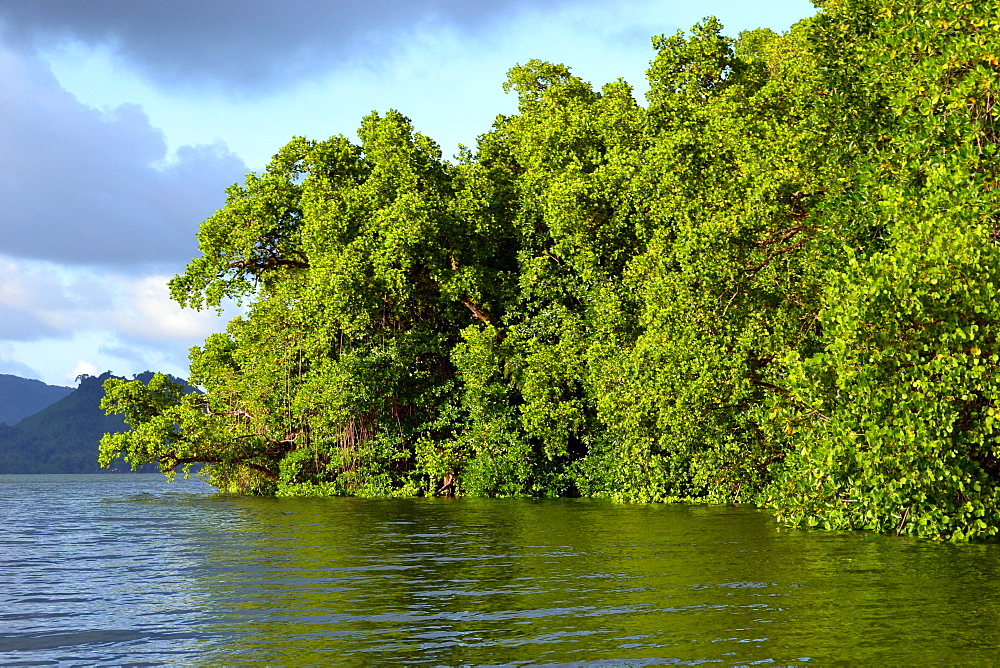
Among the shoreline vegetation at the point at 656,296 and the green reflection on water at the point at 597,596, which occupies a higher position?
the shoreline vegetation at the point at 656,296

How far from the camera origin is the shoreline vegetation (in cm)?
2005

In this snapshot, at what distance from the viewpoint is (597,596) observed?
1402 centimetres

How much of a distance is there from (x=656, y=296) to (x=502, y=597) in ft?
63.8

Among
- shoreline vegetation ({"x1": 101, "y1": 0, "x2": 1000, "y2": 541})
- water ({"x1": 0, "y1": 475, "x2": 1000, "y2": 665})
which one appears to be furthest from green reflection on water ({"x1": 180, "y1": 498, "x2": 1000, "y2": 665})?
shoreline vegetation ({"x1": 101, "y1": 0, "x2": 1000, "y2": 541})

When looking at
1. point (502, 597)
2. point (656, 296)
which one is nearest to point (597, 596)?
point (502, 597)

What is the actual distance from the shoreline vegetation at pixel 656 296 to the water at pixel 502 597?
341 centimetres

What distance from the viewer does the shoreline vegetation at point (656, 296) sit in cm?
2005

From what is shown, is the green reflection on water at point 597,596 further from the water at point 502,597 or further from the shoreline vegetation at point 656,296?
the shoreline vegetation at point 656,296

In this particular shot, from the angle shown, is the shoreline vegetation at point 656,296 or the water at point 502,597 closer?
the water at point 502,597

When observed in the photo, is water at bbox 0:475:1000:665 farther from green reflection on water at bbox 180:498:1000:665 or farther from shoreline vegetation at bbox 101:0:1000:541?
shoreline vegetation at bbox 101:0:1000:541

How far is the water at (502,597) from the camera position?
1044 centimetres

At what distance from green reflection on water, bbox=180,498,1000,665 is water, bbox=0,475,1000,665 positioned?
0.05 meters

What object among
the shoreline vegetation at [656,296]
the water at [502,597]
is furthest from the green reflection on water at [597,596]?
the shoreline vegetation at [656,296]

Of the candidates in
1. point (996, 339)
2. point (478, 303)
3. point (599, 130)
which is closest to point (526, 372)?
point (478, 303)
